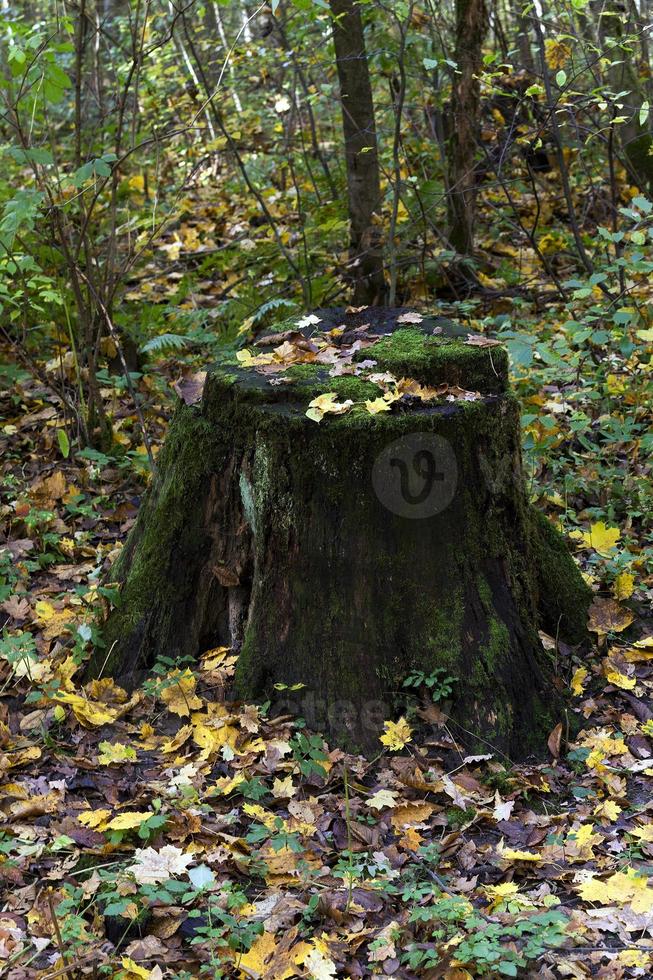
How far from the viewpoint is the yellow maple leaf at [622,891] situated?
8.71 feet

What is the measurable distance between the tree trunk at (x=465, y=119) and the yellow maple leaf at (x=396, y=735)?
480 cm

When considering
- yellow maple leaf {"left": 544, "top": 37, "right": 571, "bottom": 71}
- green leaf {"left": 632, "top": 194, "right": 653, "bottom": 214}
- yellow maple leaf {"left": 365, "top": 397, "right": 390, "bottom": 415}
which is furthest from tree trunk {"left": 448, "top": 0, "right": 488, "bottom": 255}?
yellow maple leaf {"left": 365, "top": 397, "right": 390, "bottom": 415}

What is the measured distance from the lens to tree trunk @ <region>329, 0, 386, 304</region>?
668cm

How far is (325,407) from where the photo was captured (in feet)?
11.0

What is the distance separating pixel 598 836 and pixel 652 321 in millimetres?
4066

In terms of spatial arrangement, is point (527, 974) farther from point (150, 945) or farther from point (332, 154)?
point (332, 154)

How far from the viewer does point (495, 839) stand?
3061 mm

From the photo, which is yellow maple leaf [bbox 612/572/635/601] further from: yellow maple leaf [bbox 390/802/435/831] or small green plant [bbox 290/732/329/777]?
small green plant [bbox 290/732/329/777]

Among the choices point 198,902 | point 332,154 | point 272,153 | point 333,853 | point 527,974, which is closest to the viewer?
point 527,974

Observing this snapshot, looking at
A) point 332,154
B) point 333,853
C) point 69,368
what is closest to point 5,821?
point 333,853

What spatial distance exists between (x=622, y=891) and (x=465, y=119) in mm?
6296

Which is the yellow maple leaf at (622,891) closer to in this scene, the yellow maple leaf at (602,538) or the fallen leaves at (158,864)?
the fallen leaves at (158,864)

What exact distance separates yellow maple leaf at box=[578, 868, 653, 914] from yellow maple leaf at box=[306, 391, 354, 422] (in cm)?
177

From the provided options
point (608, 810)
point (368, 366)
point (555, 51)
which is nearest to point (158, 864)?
point (608, 810)
